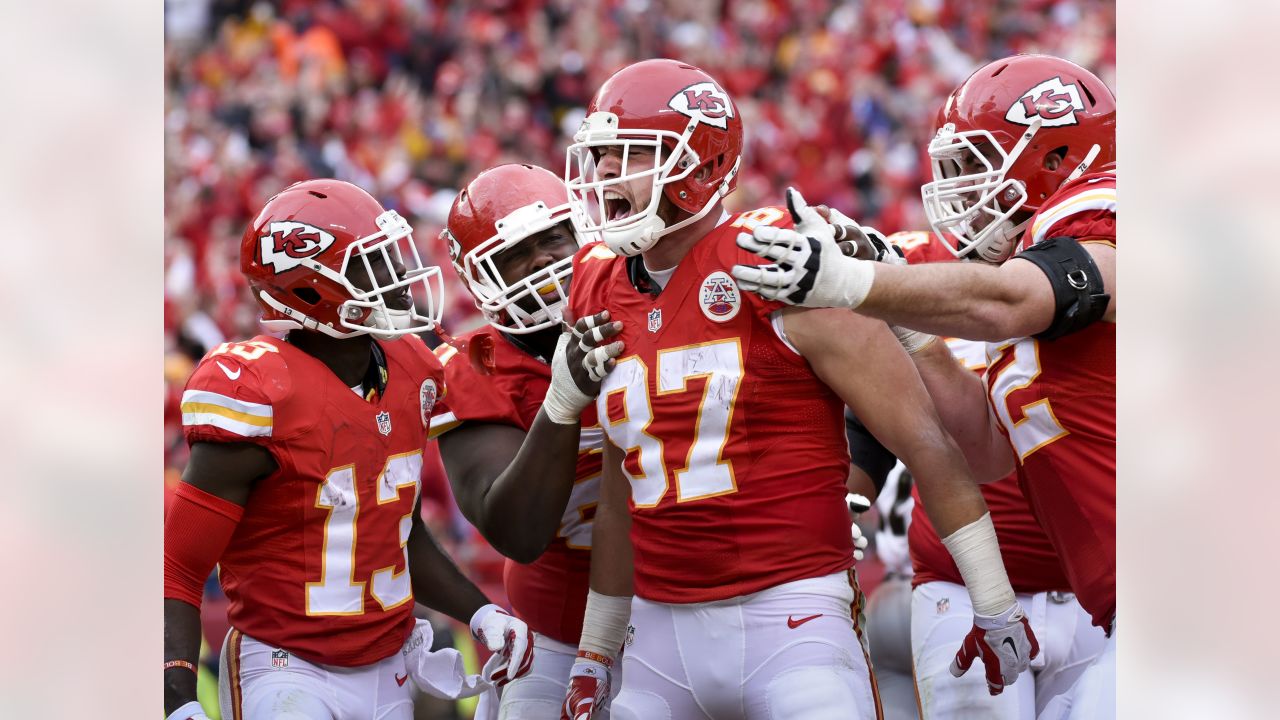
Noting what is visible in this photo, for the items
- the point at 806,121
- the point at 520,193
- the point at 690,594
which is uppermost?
the point at 806,121

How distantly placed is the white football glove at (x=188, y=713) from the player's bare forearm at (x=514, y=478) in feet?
2.48

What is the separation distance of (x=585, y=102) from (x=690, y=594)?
961 centimetres

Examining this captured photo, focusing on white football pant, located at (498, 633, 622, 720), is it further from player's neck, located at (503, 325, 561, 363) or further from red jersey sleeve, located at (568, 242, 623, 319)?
red jersey sleeve, located at (568, 242, 623, 319)

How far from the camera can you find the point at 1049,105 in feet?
10.0

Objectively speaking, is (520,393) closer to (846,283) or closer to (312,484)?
(312,484)

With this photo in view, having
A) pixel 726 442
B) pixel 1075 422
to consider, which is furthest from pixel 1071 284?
pixel 726 442

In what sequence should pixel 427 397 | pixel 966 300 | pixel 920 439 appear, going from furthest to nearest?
1. pixel 427 397
2. pixel 920 439
3. pixel 966 300

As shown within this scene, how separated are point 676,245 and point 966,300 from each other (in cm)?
64

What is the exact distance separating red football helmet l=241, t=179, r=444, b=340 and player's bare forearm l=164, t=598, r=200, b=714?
2.32ft

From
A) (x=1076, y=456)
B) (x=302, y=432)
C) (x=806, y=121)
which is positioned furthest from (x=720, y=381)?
(x=806, y=121)

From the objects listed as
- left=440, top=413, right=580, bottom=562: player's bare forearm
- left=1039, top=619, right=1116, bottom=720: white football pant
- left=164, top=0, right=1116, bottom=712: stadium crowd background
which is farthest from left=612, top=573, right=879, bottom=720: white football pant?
left=164, top=0, right=1116, bottom=712: stadium crowd background

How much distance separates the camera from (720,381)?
2602 millimetres
